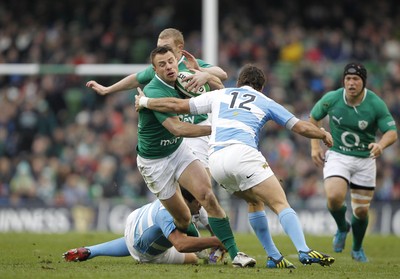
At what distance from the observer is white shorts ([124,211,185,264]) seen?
1039 cm

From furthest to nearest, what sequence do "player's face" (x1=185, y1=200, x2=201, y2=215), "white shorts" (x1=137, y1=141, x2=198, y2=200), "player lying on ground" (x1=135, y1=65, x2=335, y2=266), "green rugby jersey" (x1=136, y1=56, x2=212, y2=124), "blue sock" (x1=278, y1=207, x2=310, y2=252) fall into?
"player's face" (x1=185, y1=200, x2=201, y2=215), "green rugby jersey" (x1=136, y1=56, x2=212, y2=124), "white shorts" (x1=137, y1=141, x2=198, y2=200), "player lying on ground" (x1=135, y1=65, x2=335, y2=266), "blue sock" (x1=278, y1=207, x2=310, y2=252)

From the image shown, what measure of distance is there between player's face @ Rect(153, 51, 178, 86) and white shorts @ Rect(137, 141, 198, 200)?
851mm

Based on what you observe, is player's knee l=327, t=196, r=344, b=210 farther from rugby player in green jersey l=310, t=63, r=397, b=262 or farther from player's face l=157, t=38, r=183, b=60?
player's face l=157, t=38, r=183, b=60

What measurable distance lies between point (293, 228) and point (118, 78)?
51.5 ft

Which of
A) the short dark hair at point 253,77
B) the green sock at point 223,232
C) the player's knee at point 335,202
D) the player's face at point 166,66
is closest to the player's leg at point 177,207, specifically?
the green sock at point 223,232

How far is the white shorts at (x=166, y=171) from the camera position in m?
10.4

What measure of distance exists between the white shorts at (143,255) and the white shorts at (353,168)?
2.83 meters

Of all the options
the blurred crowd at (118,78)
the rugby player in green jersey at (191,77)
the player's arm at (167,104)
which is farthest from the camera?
the blurred crowd at (118,78)

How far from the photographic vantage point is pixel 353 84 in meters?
12.2

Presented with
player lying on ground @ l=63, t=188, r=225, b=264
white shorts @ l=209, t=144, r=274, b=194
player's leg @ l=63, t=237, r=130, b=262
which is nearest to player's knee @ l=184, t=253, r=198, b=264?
player lying on ground @ l=63, t=188, r=225, b=264

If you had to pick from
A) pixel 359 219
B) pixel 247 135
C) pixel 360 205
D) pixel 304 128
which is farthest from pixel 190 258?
pixel 360 205

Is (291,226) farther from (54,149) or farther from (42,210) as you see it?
(54,149)

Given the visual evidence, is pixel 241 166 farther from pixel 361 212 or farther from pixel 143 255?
pixel 361 212

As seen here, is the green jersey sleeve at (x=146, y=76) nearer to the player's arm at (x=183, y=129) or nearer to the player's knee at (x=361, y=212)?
the player's arm at (x=183, y=129)
